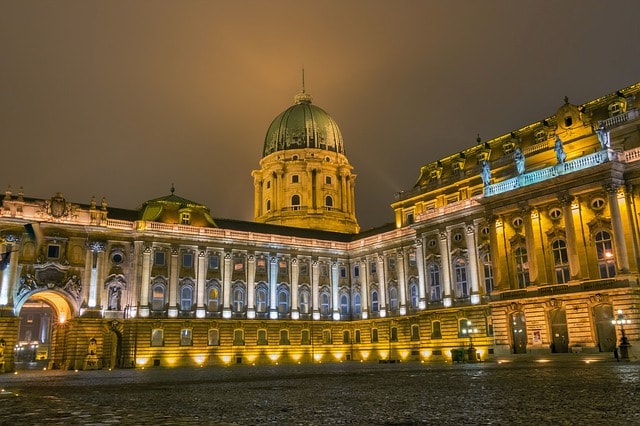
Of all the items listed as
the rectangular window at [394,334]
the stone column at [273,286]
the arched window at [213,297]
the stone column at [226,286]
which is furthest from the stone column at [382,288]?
the arched window at [213,297]

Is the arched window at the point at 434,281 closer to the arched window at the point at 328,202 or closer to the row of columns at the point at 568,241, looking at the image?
Result: the row of columns at the point at 568,241

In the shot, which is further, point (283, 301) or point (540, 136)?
point (283, 301)

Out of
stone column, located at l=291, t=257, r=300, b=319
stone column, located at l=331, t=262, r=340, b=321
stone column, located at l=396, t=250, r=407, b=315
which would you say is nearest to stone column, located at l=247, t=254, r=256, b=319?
stone column, located at l=291, t=257, r=300, b=319

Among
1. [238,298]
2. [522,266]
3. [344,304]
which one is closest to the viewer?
[522,266]

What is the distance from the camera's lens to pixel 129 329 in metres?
63.7

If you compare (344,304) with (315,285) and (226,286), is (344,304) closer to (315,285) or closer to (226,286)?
(315,285)

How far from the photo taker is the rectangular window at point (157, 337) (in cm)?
6500

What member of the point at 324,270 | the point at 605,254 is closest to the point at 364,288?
the point at 324,270

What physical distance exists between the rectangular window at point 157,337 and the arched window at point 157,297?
2.48 meters

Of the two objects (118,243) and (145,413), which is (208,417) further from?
(118,243)

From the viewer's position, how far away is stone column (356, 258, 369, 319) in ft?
255

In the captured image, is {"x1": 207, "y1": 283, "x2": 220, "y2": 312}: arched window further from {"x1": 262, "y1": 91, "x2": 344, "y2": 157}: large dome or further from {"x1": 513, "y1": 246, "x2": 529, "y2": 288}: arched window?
{"x1": 262, "y1": 91, "x2": 344, "y2": 157}: large dome

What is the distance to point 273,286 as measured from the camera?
244 ft

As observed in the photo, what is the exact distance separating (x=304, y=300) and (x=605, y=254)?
133 feet
